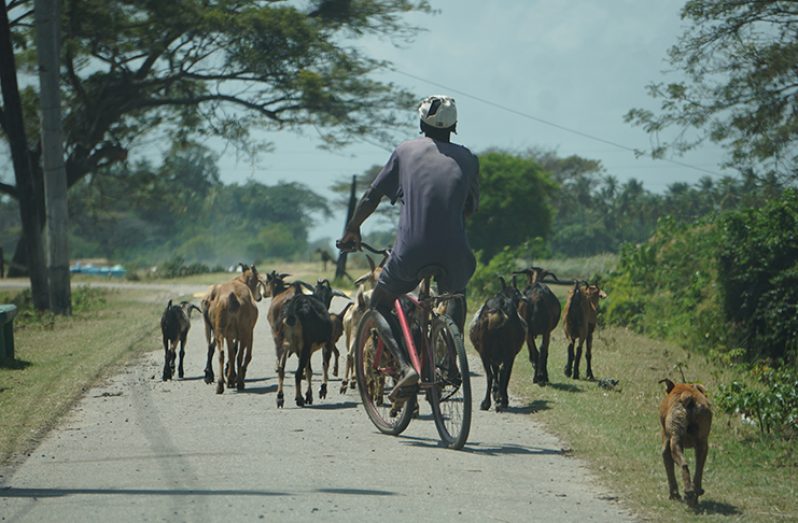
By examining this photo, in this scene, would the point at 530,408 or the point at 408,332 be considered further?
the point at 530,408

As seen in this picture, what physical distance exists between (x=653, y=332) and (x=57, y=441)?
13995 millimetres

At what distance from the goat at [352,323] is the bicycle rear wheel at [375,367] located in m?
2.15

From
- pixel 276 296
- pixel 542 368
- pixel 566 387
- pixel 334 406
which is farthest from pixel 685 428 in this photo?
pixel 276 296

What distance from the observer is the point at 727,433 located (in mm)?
10117

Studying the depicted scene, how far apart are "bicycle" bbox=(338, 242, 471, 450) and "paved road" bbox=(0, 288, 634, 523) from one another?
173 mm

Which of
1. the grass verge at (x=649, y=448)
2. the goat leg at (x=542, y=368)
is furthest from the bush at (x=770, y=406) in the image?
the goat leg at (x=542, y=368)

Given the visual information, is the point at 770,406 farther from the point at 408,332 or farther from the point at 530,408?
the point at 408,332

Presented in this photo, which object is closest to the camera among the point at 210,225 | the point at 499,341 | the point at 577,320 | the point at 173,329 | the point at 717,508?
the point at 717,508

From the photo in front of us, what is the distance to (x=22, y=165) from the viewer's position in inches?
1000

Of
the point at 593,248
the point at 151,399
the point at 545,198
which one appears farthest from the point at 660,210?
the point at 151,399

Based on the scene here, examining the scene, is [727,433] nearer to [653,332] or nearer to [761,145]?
[653,332]

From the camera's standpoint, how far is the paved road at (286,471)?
659 cm

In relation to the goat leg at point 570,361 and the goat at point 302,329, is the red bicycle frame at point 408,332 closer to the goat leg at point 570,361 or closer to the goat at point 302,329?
the goat at point 302,329

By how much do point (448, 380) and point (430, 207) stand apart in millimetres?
1236
